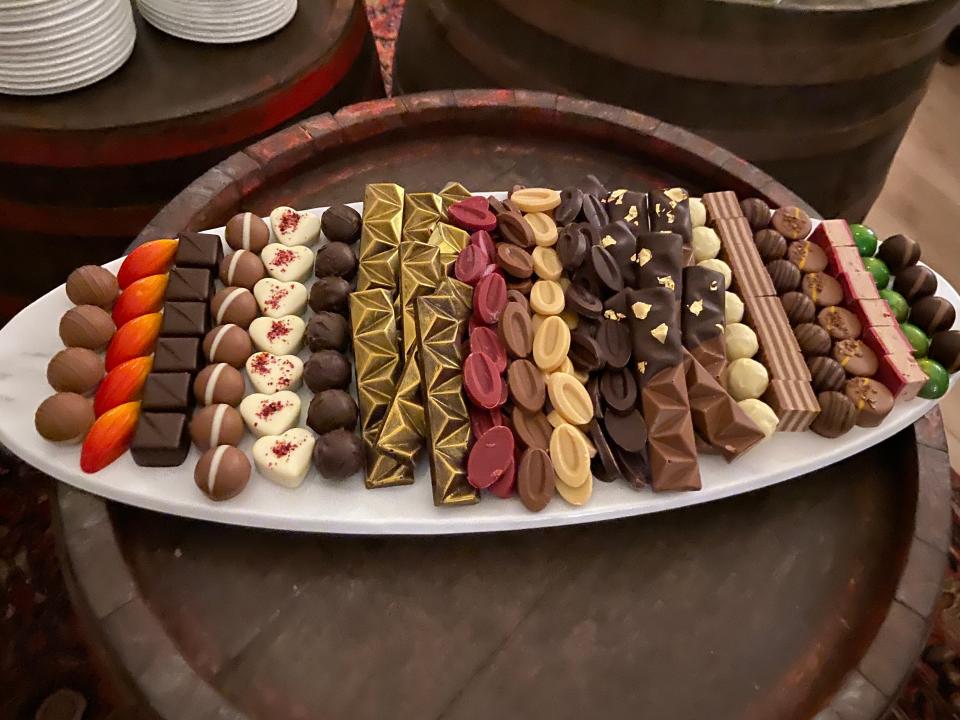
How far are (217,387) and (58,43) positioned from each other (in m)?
0.88

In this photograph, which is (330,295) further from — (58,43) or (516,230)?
(58,43)

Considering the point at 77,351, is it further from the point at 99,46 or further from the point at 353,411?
the point at 99,46

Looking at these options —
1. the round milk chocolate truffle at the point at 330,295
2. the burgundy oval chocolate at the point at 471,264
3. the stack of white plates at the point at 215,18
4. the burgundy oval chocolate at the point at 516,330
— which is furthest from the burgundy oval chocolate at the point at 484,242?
the stack of white plates at the point at 215,18

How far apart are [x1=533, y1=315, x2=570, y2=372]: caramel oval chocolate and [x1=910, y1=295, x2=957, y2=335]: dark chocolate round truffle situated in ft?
2.10

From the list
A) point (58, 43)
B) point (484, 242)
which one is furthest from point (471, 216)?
point (58, 43)

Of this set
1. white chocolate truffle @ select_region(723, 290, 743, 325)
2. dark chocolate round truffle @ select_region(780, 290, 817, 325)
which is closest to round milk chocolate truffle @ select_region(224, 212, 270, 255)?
white chocolate truffle @ select_region(723, 290, 743, 325)

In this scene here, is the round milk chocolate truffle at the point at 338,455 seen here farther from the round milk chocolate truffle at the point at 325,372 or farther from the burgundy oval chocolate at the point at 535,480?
the burgundy oval chocolate at the point at 535,480

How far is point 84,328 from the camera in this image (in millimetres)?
1246

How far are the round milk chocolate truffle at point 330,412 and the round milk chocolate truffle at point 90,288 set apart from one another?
1.37ft

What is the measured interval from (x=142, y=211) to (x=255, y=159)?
1.26 ft

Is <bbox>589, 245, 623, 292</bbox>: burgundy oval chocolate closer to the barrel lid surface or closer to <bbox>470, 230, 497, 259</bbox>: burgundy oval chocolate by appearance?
<bbox>470, 230, 497, 259</bbox>: burgundy oval chocolate

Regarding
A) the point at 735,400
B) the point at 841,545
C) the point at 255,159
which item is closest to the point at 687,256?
the point at 735,400

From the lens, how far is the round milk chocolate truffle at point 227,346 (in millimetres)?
1259

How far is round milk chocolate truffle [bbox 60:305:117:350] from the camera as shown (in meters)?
1.25
